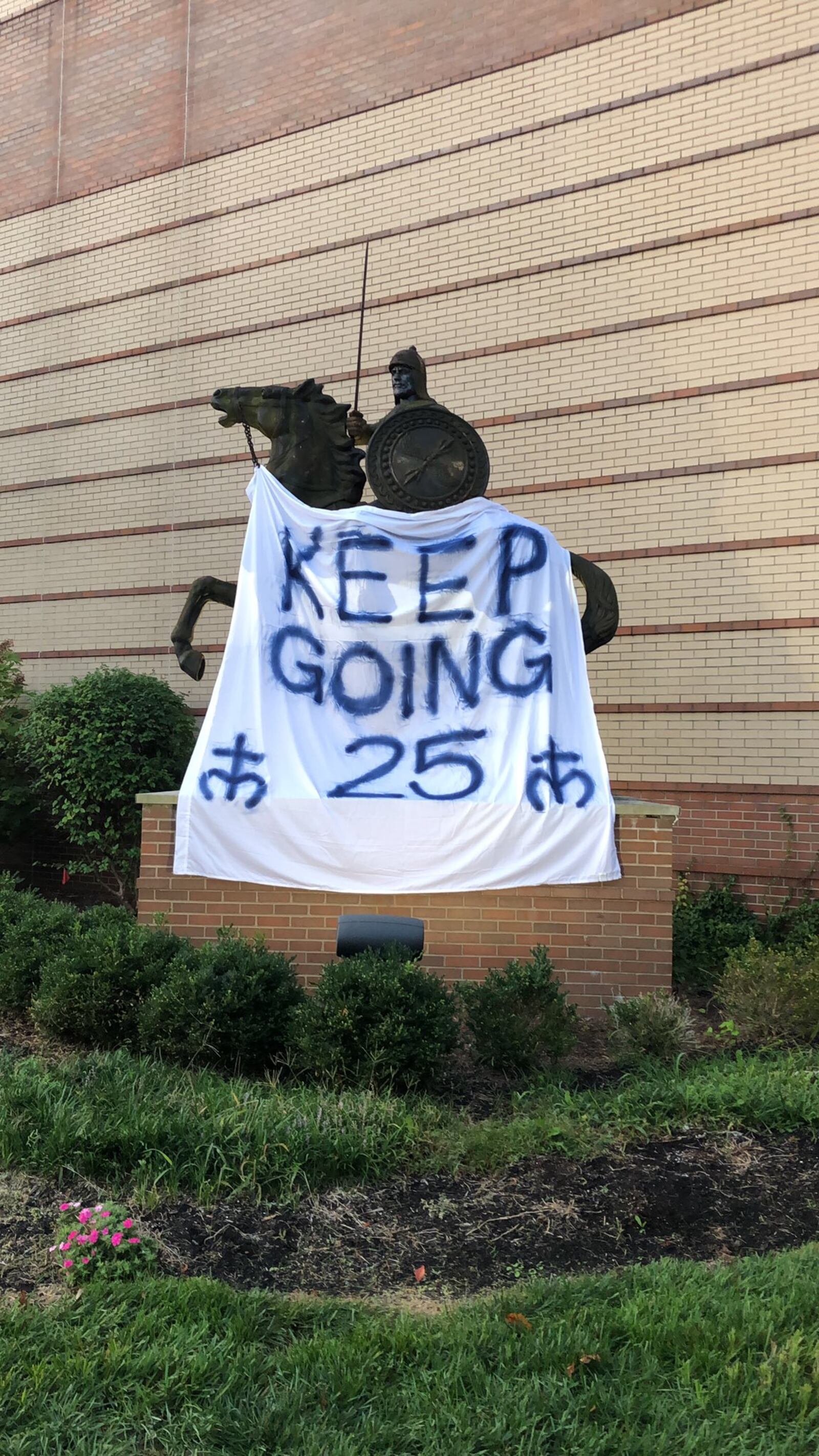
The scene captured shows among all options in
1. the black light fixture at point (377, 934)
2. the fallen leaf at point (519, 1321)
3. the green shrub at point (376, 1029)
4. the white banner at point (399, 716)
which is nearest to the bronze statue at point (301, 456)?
the white banner at point (399, 716)

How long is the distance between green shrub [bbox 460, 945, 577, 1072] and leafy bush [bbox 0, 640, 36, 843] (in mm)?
6666

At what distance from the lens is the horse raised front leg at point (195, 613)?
25.7ft

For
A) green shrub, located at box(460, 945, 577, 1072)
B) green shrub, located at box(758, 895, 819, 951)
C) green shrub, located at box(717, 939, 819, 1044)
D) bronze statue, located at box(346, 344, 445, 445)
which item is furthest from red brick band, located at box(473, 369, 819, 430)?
green shrub, located at box(460, 945, 577, 1072)

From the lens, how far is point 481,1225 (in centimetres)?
392

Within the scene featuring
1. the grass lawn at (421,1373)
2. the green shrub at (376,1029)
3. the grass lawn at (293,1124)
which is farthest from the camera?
the green shrub at (376,1029)

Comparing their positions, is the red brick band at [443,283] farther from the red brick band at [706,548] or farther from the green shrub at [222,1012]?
the green shrub at [222,1012]

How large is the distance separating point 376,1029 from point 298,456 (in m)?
4.34

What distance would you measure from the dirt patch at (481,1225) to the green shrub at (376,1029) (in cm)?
75

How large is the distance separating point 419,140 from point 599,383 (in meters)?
3.14

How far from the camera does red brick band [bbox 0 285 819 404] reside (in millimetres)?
9547

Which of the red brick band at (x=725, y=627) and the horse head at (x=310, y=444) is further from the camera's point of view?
the red brick band at (x=725, y=627)

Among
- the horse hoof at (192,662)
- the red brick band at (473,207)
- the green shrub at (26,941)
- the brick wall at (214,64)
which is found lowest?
the green shrub at (26,941)

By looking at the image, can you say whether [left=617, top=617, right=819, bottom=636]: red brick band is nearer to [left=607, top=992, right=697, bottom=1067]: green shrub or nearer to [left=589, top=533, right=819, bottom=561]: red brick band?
[left=589, top=533, right=819, bottom=561]: red brick band

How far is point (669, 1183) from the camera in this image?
4168 mm
